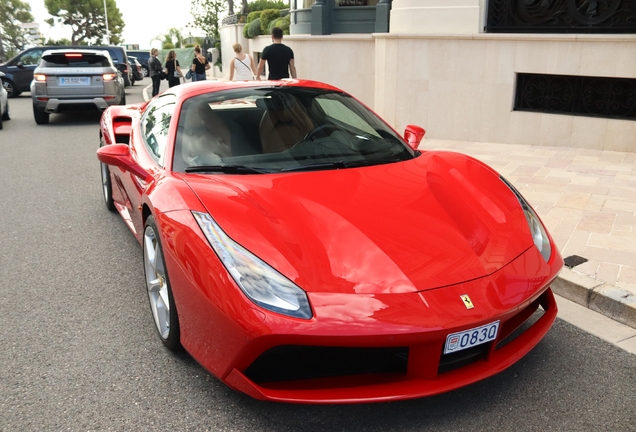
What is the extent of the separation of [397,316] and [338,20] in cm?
1511

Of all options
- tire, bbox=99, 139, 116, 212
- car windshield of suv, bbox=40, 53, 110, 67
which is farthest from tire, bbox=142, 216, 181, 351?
Result: car windshield of suv, bbox=40, 53, 110, 67

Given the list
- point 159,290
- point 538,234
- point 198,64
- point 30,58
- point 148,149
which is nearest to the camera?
point 538,234

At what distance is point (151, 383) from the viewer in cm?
296

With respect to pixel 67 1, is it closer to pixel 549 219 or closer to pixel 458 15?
pixel 458 15

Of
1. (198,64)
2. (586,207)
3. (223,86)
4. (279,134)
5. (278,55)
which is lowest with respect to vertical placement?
(586,207)

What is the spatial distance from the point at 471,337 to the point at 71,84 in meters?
13.3

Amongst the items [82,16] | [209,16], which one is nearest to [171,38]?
[82,16]

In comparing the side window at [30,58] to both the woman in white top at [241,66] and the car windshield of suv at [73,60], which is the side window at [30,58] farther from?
the woman in white top at [241,66]

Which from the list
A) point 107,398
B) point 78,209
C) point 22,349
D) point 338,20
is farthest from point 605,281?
point 338,20

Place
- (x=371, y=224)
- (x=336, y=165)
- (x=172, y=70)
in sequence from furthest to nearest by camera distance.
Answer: (x=172, y=70), (x=336, y=165), (x=371, y=224)

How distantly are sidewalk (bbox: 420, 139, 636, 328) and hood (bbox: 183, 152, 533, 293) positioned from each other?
0.98 m

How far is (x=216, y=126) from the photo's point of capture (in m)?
3.75

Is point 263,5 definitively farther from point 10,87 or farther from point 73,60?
point 73,60

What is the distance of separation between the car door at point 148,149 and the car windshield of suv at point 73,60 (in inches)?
420
